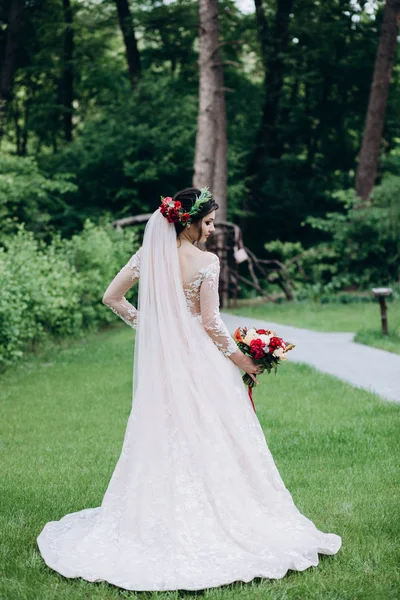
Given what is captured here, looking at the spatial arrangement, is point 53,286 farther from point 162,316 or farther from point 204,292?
point 204,292

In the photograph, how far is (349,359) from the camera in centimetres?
1265

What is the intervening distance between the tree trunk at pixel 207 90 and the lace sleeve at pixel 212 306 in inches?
581

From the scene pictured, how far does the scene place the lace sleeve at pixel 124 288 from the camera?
5.04 metres

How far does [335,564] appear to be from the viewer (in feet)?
15.4

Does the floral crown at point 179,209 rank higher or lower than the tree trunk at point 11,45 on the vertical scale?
lower

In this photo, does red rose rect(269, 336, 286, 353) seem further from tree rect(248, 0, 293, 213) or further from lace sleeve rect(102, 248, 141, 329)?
tree rect(248, 0, 293, 213)

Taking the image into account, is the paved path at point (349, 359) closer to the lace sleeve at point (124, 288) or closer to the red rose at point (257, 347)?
the red rose at point (257, 347)

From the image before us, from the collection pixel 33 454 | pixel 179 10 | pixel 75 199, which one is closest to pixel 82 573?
pixel 33 454

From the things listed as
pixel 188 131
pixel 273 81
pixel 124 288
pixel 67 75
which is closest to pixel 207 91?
pixel 188 131

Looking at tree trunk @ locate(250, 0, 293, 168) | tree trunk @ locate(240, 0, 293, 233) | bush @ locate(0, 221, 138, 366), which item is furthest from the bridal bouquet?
tree trunk @ locate(250, 0, 293, 168)

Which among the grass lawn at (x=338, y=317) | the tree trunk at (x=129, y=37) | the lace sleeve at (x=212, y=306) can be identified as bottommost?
the grass lawn at (x=338, y=317)

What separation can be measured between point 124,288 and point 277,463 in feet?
8.74

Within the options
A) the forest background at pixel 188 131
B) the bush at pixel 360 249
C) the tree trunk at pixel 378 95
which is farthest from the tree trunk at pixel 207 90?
the tree trunk at pixel 378 95

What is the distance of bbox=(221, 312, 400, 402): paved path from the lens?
10.6m
